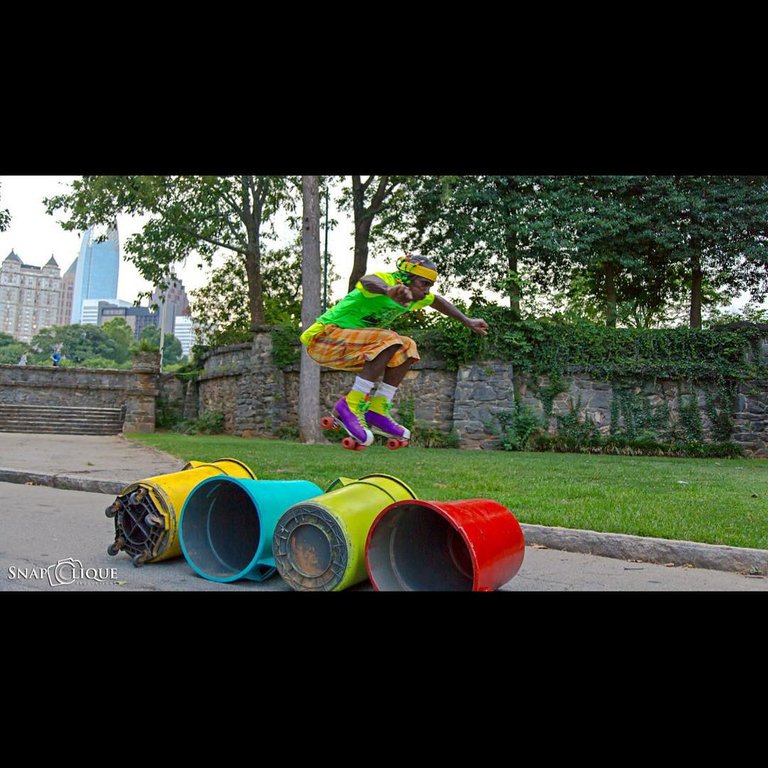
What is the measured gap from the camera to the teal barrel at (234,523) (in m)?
5.15

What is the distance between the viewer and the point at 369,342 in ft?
15.4

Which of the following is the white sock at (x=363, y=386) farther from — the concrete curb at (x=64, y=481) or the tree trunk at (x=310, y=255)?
the tree trunk at (x=310, y=255)

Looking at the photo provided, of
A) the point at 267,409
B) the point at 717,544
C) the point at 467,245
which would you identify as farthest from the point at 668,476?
the point at 267,409

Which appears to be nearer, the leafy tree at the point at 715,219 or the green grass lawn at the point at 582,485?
the green grass lawn at the point at 582,485

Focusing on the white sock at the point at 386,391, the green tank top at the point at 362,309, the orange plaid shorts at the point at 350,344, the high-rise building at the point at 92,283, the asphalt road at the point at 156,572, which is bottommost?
the asphalt road at the point at 156,572

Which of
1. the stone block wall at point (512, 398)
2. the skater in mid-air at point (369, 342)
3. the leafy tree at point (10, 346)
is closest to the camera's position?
the skater in mid-air at point (369, 342)

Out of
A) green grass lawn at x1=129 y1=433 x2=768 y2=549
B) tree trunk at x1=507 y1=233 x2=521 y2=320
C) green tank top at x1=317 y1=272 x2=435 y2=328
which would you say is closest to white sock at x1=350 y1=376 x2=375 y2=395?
green tank top at x1=317 y1=272 x2=435 y2=328

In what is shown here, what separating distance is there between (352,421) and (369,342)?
0.55 meters

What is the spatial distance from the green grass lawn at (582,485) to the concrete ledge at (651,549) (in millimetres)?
211

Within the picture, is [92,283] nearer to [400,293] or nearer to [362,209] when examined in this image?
[362,209]

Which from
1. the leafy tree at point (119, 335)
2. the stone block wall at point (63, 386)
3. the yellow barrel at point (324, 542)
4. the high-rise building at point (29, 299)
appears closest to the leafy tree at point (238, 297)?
the stone block wall at point (63, 386)
